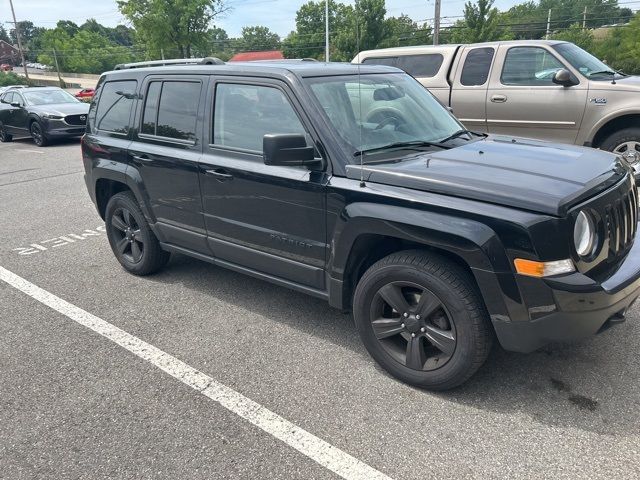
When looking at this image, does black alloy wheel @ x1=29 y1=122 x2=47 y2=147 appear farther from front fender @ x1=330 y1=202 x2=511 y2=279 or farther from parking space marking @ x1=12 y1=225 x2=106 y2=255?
front fender @ x1=330 y1=202 x2=511 y2=279

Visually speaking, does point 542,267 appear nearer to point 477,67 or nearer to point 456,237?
point 456,237

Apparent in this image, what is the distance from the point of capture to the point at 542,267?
7.89 ft

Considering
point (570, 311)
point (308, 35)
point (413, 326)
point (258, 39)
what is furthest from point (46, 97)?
point (258, 39)

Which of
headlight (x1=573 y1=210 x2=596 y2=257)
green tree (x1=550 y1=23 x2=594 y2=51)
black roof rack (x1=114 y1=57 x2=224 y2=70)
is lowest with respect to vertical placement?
headlight (x1=573 y1=210 x2=596 y2=257)

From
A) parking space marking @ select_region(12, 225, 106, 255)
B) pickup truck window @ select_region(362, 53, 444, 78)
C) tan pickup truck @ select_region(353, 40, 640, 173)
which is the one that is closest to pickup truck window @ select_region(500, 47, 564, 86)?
tan pickup truck @ select_region(353, 40, 640, 173)

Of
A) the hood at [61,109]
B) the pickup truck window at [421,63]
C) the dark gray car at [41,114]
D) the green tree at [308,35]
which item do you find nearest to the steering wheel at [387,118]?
the pickup truck window at [421,63]

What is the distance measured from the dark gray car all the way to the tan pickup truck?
10.2 metres

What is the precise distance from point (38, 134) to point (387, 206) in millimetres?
14444

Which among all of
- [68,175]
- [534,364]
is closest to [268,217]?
[534,364]

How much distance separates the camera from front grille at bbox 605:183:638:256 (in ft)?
8.83

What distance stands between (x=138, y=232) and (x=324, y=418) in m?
2.73

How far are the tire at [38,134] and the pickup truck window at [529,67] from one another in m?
12.3

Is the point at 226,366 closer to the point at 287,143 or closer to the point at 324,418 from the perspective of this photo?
the point at 324,418

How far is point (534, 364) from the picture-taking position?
123 inches
